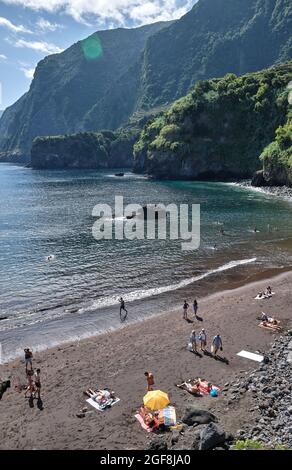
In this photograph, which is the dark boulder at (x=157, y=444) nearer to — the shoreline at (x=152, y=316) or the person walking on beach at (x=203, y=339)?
the person walking on beach at (x=203, y=339)

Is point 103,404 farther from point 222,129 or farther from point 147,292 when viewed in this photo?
point 222,129

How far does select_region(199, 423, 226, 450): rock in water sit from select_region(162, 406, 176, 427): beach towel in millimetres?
3160

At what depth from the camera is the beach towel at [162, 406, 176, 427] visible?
2078 cm

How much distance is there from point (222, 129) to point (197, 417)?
162 meters

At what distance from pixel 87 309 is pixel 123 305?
3.79 metres

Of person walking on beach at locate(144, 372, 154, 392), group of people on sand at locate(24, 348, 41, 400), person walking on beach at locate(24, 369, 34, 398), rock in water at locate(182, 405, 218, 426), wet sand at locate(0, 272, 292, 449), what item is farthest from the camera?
person walking on beach at locate(24, 369, 34, 398)

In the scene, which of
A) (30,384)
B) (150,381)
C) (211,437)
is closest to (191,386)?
(150,381)

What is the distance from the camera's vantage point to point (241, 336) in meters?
32.3

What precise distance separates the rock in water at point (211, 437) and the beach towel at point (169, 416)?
10.4 feet

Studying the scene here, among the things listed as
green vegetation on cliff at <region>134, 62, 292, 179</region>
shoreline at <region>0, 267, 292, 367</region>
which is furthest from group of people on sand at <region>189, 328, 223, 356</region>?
green vegetation on cliff at <region>134, 62, 292, 179</region>

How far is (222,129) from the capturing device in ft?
561

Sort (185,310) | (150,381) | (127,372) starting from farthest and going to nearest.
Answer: (185,310)
(127,372)
(150,381)

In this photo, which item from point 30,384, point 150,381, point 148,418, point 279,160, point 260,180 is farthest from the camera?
point 260,180

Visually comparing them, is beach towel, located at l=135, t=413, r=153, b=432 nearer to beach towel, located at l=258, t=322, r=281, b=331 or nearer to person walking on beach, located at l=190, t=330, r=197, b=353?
person walking on beach, located at l=190, t=330, r=197, b=353
